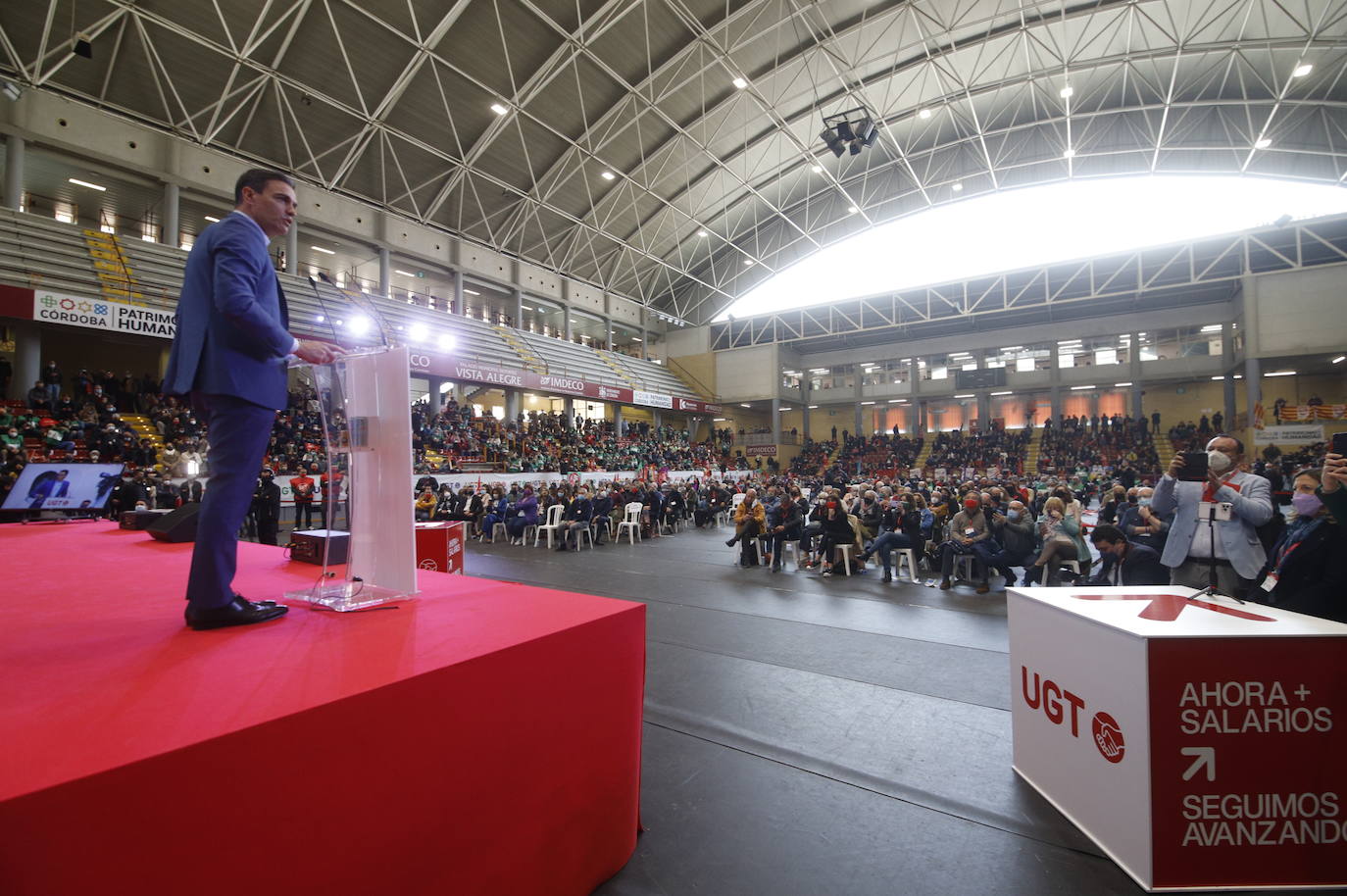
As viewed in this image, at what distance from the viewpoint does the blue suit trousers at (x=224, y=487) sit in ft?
4.93

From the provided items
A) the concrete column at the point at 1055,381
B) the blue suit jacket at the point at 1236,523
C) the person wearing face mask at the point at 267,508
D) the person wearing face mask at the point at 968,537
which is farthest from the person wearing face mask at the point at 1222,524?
the concrete column at the point at 1055,381

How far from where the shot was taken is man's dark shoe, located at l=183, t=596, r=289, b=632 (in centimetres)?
151

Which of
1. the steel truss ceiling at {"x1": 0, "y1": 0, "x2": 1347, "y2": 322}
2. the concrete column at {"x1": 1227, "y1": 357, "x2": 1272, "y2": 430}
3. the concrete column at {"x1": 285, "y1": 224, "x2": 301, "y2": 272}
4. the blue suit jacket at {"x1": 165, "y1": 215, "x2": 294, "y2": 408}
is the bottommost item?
the blue suit jacket at {"x1": 165, "y1": 215, "x2": 294, "y2": 408}

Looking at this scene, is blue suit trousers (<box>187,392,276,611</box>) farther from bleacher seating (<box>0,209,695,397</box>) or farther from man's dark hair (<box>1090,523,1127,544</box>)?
man's dark hair (<box>1090,523,1127,544</box>)

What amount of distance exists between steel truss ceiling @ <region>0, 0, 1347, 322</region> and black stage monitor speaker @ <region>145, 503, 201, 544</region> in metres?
13.0

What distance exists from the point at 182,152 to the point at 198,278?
17.8m

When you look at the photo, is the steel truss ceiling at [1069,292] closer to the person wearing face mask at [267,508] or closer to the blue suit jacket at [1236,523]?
the blue suit jacket at [1236,523]

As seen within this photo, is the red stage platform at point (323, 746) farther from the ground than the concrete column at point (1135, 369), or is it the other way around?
the concrete column at point (1135, 369)

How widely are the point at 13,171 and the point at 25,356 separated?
4.27 m

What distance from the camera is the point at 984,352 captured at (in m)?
25.9

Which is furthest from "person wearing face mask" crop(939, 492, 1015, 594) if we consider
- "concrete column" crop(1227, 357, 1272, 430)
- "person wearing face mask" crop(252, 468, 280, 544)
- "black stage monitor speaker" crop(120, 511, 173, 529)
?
"concrete column" crop(1227, 357, 1272, 430)

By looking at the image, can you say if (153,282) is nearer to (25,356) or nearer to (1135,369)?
(25,356)

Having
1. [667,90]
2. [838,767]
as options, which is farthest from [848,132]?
[838,767]

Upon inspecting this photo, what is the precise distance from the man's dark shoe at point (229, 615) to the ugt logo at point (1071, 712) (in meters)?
2.68
